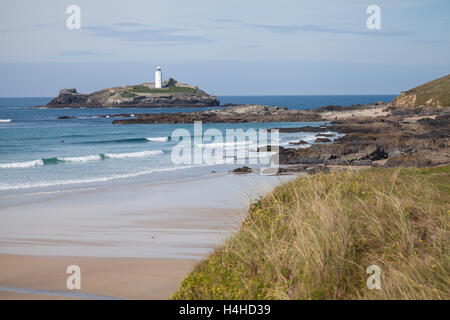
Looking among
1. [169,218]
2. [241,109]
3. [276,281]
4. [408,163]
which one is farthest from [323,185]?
[241,109]

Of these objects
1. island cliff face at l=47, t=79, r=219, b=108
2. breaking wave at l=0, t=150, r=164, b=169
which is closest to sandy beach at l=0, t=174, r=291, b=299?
breaking wave at l=0, t=150, r=164, b=169

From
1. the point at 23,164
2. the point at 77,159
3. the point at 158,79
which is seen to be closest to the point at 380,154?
the point at 77,159

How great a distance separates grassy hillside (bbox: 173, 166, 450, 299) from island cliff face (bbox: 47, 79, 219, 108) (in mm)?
126615

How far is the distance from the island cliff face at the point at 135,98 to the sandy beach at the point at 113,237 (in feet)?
384

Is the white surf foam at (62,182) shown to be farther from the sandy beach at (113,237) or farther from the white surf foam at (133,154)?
the white surf foam at (133,154)

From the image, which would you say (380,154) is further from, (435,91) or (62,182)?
(435,91)

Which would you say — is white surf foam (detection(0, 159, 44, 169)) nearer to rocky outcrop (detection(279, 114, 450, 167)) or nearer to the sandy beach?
the sandy beach

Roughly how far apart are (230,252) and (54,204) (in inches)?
395

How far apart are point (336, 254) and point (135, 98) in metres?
134

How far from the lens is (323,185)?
336 inches

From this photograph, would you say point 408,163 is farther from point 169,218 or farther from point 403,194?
point 403,194

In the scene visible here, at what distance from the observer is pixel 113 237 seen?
11.1 meters

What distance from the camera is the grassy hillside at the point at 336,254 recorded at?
17.1 ft
